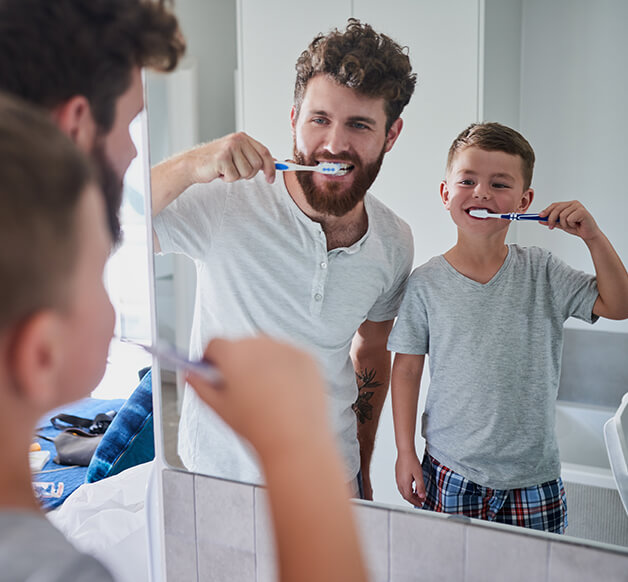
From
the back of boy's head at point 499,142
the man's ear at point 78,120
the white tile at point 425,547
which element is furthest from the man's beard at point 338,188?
the white tile at point 425,547

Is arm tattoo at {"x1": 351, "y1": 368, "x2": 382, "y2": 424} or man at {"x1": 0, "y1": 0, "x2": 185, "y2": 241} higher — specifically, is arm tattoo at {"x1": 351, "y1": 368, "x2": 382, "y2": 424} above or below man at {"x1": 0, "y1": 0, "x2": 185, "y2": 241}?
below

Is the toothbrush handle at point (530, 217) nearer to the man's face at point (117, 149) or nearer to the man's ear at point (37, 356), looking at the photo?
the man's face at point (117, 149)

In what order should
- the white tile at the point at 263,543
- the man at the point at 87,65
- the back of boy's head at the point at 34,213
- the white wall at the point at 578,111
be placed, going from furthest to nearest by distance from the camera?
the white tile at the point at 263,543
the white wall at the point at 578,111
the man at the point at 87,65
the back of boy's head at the point at 34,213

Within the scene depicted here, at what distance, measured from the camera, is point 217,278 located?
0.84 m

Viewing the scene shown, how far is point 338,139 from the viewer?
0.75m

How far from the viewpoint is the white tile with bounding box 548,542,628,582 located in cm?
72

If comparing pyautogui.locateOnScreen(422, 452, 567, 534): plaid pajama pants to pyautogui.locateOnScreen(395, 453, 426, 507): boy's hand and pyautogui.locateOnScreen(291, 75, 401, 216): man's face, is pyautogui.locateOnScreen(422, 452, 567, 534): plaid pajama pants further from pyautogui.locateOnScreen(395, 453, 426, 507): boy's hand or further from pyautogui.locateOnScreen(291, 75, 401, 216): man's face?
pyautogui.locateOnScreen(291, 75, 401, 216): man's face

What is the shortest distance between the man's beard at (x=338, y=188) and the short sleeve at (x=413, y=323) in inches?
4.9

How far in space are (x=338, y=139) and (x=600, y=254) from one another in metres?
0.34

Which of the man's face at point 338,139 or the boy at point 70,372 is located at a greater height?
the man's face at point 338,139

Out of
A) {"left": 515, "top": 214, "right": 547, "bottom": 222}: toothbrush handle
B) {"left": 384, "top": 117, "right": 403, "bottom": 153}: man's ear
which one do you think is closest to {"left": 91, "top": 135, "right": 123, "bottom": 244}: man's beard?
{"left": 384, "top": 117, "right": 403, "bottom": 153}: man's ear

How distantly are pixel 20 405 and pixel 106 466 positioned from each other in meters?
1.00

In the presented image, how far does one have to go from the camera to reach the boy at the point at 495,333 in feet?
2.34

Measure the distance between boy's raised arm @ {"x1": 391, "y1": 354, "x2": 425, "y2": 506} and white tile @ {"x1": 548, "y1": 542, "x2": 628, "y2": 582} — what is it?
0.17m
